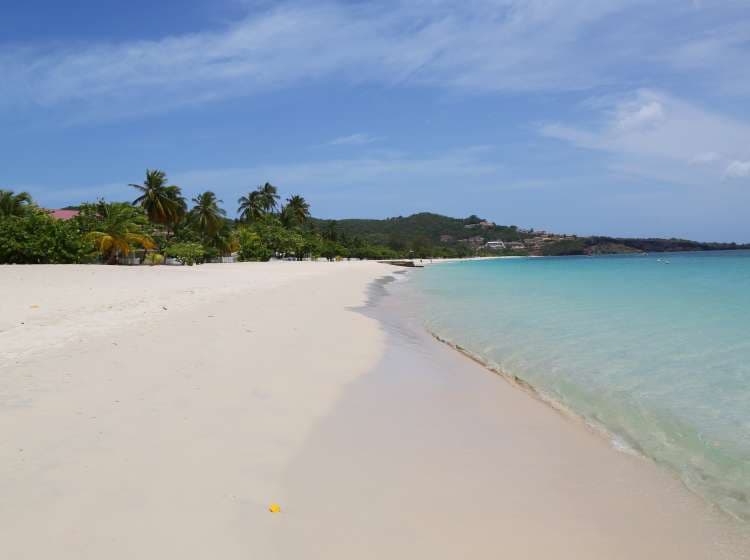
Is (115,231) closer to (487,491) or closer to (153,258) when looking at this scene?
(153,258)

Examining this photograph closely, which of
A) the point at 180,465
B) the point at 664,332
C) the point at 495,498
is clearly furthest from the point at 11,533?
the point at 664,332

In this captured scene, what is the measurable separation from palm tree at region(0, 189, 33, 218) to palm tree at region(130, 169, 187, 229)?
9028 mm

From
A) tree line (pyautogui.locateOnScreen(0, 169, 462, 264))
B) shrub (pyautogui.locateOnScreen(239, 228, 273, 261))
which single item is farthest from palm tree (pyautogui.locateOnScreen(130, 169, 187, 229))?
shrub (pyautogui.locateOnScreen(239, 228, 273, 261))

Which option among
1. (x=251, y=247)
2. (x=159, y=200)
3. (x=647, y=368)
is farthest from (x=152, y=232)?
(x=647, y=368)

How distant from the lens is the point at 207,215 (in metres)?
53.4

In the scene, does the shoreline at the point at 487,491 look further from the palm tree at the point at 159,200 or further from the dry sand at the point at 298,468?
the palm tree at the point at 159,200

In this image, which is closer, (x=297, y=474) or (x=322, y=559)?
(x=322, y=559)

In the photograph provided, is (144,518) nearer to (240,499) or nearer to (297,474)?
(240,499)

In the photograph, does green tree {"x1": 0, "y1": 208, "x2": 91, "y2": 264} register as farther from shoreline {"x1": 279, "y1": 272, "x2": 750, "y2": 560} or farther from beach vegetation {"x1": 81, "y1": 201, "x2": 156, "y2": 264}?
shoreline {"x1": 279, "y1": 272, "x2": 750, "y2": 560}

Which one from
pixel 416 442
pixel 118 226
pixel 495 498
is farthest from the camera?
pixel 118 226

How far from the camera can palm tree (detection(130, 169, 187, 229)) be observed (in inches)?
1777

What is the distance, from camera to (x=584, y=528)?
11.0 ft

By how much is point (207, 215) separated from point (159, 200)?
8.14 metres

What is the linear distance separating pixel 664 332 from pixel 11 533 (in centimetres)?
1316
